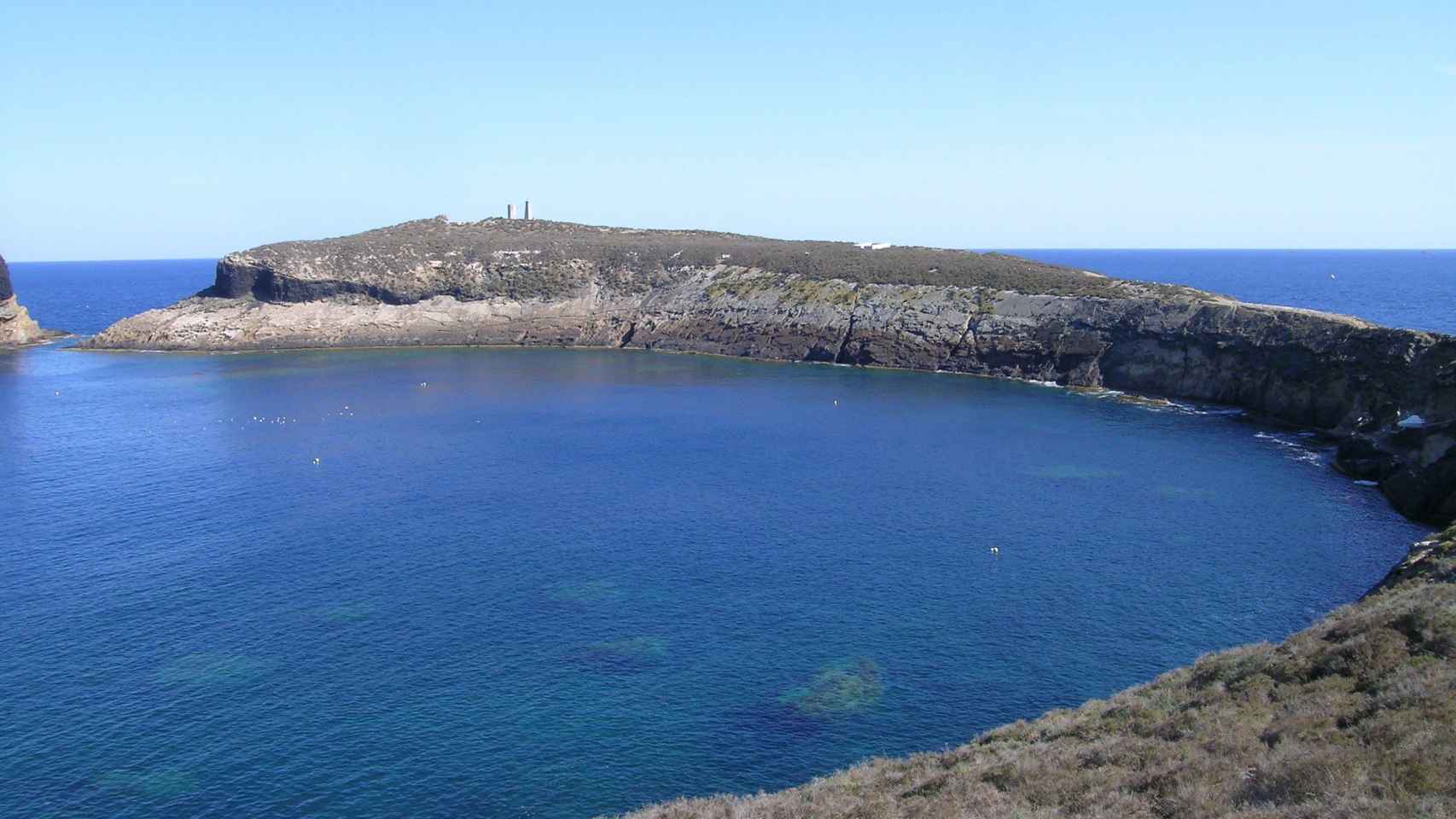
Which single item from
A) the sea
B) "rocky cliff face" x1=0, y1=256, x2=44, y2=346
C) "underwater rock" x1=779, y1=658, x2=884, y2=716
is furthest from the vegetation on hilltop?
"underwater rock" x1=779, y1=658, x2=884, y2=716

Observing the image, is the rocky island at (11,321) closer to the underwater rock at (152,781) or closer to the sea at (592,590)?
the sea at (592,590)

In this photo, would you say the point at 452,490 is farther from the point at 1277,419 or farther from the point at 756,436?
the point at 1277,419

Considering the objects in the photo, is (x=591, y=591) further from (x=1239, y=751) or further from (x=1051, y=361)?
(x=1051, y=361)

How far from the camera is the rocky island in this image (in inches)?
5733

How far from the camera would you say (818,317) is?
445 feet

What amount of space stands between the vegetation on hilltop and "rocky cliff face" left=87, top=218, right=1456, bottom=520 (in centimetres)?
40

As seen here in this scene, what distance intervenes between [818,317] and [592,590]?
92.6 metres

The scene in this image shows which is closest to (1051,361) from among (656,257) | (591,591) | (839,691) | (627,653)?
(656,257)

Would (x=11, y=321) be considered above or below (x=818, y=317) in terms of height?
below

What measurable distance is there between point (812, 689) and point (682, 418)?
5551 cm

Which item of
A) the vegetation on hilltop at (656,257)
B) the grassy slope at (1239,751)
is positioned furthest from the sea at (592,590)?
the vegetation on hilltop at (656,257)

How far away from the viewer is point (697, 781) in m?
31.8

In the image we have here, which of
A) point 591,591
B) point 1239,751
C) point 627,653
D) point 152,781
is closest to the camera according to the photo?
point 1239,751

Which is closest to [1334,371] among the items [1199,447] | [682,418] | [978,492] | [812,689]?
[1199,447]
